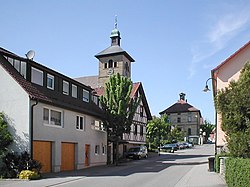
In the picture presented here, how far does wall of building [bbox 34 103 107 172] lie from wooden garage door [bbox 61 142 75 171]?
32 centimetres

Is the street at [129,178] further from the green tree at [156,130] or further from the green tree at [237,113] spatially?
the green tree at [156,130]

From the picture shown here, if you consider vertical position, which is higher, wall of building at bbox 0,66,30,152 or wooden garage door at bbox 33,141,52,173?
wall of building at bbox 0,66,30,152

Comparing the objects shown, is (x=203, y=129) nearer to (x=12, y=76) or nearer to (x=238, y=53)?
(x=238, y=53)

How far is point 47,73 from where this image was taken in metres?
26.0

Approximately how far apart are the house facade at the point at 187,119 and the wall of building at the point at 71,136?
220ft

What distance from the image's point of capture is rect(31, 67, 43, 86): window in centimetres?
2432

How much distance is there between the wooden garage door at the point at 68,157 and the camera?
86.7 ft

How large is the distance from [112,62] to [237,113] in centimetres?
4676

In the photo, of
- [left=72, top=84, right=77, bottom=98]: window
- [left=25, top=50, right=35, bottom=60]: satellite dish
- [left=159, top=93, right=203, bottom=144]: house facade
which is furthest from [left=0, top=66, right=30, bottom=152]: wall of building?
[left=159, top=93, right=203, bottom=144]: house facade

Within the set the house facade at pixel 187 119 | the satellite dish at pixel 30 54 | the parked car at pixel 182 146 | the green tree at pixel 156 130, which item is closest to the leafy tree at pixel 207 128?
the house facade at pixel 187 119

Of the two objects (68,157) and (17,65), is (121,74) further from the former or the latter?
(17,65)

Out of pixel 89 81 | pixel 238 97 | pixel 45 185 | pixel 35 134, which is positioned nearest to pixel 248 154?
pixel 238 97

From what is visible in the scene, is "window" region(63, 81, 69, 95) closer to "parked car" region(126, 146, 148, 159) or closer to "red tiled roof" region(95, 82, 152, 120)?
"parked car" region(126, 146, 148, 159)

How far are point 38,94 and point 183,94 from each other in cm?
9078
